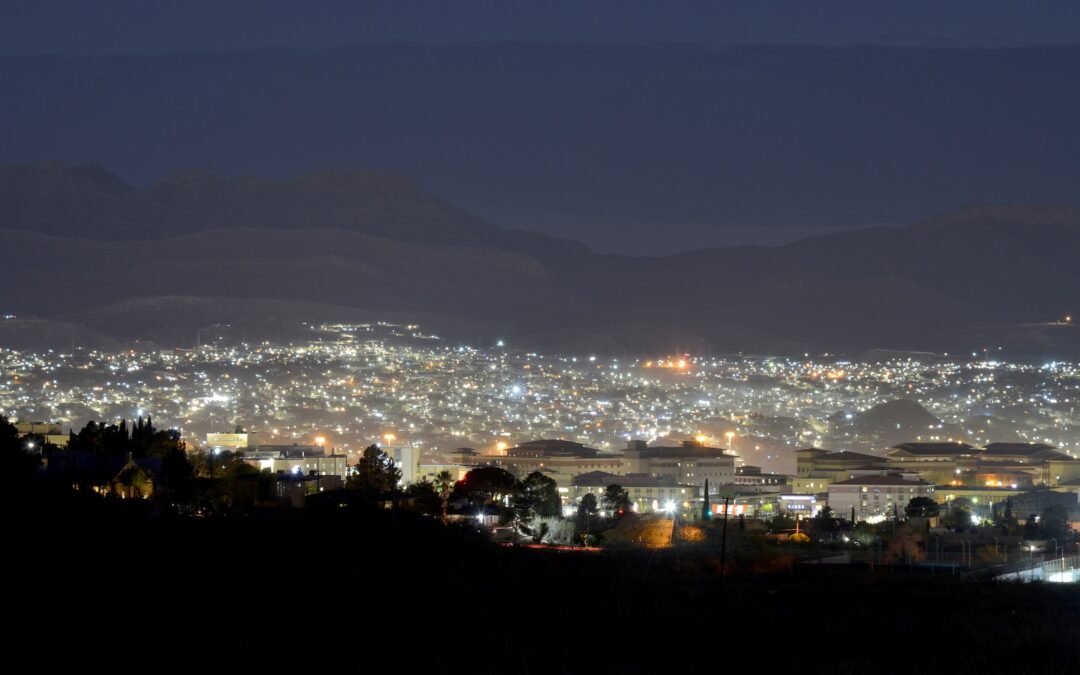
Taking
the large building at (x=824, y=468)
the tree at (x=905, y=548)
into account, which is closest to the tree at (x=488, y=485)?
the tree at (x=905, y=548)

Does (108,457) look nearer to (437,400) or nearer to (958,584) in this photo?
(958,584)

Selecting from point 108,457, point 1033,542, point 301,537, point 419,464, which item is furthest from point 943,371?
point 301,537

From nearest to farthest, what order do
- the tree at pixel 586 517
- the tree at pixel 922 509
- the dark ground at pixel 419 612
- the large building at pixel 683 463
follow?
the dark ground at pixel 419 612 → the tree at pixel 586 517 → the tree at pixel 922 509 → the large building at pixel 683 463

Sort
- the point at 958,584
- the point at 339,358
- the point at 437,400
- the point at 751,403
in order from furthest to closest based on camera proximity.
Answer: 1. the point at 339,358
2. the point at 751,403
3. the point at 437,400
4. the point at 958,584

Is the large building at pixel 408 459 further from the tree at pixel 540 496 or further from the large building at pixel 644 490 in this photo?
the tree at pixel 540 496

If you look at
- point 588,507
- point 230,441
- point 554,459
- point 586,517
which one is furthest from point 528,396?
point 586,517

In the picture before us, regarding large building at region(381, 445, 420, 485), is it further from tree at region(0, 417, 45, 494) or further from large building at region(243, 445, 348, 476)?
tree at region(0, 417, 45, 494)
